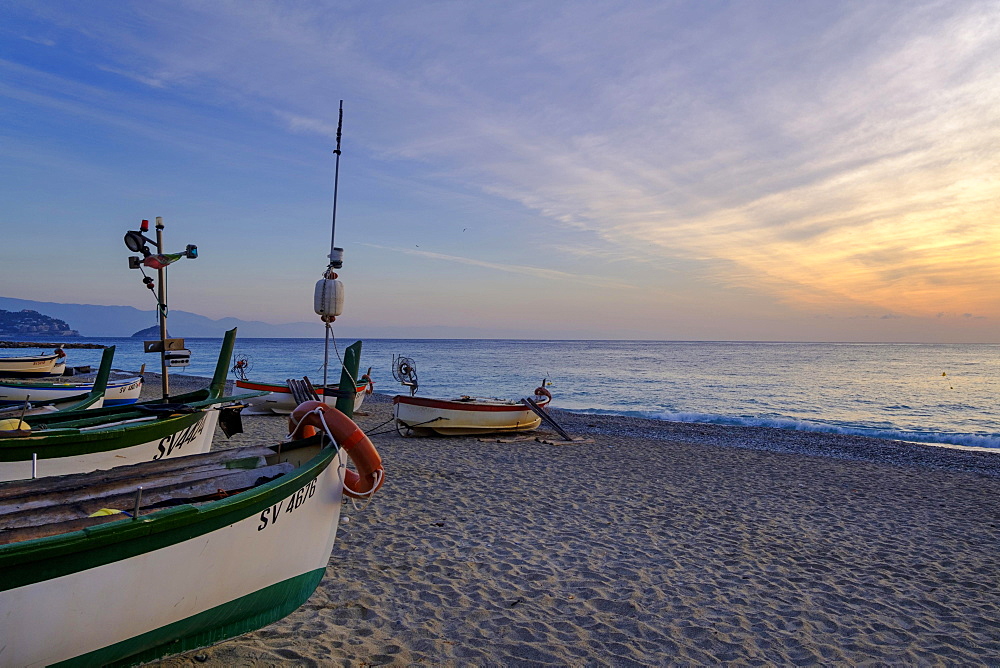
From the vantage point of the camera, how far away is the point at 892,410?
101 feet

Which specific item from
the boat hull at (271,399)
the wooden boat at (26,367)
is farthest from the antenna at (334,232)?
the wooden boat at (26,367)

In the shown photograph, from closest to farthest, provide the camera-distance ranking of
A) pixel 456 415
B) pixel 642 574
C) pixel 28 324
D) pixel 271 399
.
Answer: pixel 642 574, pixel 456 415, pixel 271 399, pixel 28 324

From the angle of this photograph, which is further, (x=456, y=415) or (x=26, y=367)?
(x=26, y=367)

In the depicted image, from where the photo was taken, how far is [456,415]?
14078mm

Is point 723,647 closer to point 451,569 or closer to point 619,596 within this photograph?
point 619,596

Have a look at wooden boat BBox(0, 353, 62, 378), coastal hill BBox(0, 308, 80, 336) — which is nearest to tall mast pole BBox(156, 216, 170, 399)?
wooden boat BBox(0, 353, 62, 378)

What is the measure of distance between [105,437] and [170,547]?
2.82m

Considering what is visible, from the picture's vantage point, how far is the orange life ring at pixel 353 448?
4.14 metres

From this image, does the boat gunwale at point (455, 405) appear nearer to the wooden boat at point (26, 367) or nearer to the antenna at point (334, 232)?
the antenna at point (334, 232)

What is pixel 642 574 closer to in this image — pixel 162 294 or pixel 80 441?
pixel 80 441

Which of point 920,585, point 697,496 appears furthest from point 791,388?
point 920,585

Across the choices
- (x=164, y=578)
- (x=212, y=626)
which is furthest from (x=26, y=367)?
(x=164, y=578)

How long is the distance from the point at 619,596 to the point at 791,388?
4306 cm

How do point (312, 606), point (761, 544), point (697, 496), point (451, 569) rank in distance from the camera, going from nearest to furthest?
point (312, 606), point (451, 569), point (761, 544), point (697, 496)
